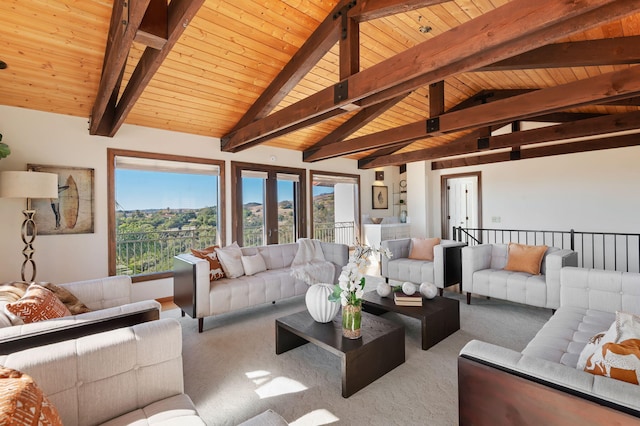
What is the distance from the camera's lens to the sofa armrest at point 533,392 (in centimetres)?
108

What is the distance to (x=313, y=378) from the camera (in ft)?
7.68

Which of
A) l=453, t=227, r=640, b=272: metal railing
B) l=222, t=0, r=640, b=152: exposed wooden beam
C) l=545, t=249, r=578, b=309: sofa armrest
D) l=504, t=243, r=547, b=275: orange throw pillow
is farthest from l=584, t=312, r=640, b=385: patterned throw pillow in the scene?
l=453, t=227, r=640, b=272: metal railing

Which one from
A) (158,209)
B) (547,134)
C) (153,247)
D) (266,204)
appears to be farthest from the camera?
(266,204)

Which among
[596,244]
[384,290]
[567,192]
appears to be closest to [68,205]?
[384,290]

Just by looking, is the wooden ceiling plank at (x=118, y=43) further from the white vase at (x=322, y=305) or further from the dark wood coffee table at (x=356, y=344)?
the dark wood coffee table at (x=356, y=344)

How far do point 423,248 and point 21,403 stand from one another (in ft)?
15.5

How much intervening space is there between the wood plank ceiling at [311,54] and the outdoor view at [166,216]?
3.07 ft

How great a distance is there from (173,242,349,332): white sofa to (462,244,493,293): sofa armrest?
1.62 meters

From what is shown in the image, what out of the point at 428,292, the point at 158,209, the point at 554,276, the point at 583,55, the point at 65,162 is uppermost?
the point at 583,55

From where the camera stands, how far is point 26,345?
1.48m

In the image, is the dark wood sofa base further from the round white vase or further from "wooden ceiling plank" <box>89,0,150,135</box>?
"wooden ceiling plank" <box>89,0,150,135</box>

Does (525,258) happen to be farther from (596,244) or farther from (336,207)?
(336,207)

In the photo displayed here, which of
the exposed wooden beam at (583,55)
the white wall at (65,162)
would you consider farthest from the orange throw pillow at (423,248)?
the white wall at (65,162)

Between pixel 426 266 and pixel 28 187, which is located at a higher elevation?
pixel 28 187
